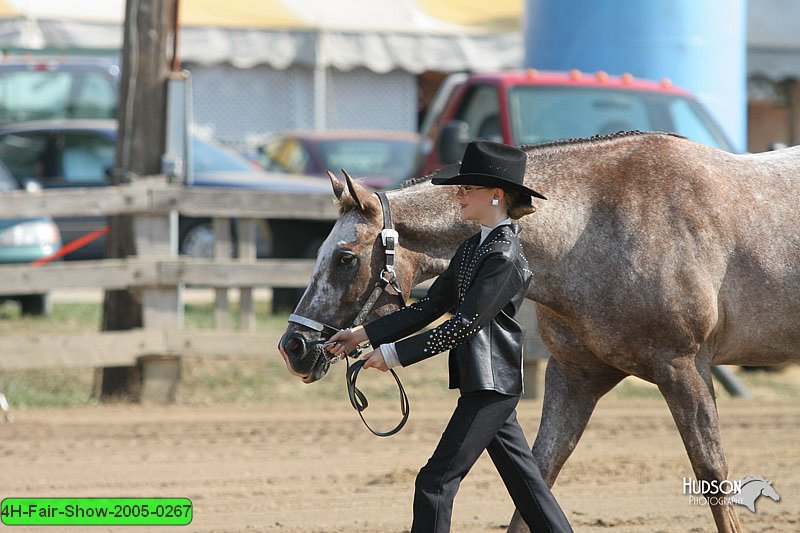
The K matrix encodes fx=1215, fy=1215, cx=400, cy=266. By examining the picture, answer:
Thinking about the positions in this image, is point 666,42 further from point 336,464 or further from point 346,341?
point 346,341

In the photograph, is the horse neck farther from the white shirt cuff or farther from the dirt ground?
the dirt ground

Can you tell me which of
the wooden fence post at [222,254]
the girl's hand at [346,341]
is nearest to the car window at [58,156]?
the wooden fence post at [222,254]

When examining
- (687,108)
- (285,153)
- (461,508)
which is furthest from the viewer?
(285,153)

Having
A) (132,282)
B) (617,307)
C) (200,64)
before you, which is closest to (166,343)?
(132,282)

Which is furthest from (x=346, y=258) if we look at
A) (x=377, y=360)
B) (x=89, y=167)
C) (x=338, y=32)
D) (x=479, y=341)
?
(x=338, y=32)

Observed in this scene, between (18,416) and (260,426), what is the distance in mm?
1752

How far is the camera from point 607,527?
230 inches

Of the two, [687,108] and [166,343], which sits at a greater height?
[687,108]

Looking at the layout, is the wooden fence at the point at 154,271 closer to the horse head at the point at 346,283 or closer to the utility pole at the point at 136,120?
the utility pole at the point at 136,120

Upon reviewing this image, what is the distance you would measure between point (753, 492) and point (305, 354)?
276cm

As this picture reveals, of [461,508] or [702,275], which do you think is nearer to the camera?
[702,275]

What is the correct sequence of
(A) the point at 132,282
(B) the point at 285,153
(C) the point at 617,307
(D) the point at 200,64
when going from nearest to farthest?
(C) the point at 617,307 → (A) the point at 132,282 → (B) the point at 285,153 → (D) the point at 200,64

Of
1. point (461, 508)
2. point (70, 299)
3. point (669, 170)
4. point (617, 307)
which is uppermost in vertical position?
point (669, 170)

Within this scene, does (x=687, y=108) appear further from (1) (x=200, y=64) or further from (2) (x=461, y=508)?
(1) (x=200, y=64)
